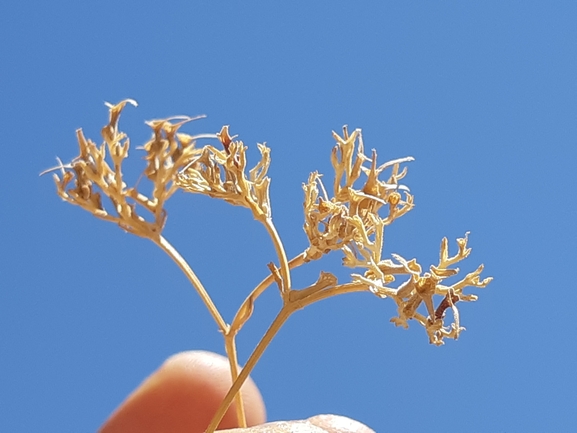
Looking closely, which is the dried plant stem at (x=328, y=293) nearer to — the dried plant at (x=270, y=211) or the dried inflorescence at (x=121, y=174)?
the dried plant at (x=270, y=211)

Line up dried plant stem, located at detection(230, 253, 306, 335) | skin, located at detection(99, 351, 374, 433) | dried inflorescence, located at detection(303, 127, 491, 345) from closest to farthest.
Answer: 1. dried inflorescence, located at detection(303, 127, 491, 345)
2. dried plant stem, located at detection(230, 253, 306, 335)
3. skin, located at detection(99, 351, 374, 433)

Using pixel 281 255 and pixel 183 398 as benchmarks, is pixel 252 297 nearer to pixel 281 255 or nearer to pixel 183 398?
pixel 281 255

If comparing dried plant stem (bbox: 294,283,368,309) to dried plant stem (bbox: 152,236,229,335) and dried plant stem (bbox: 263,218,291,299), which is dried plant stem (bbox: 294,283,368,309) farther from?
dried plant stem (bbox: 152,236,229,335)

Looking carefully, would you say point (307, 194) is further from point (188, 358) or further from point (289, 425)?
point (188, 358)

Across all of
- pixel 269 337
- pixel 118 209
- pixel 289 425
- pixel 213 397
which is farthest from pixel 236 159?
pixel 213 397

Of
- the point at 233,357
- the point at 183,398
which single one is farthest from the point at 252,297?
the point at 183,398

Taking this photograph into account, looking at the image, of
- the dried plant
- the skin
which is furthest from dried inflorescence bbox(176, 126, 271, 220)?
the skin
